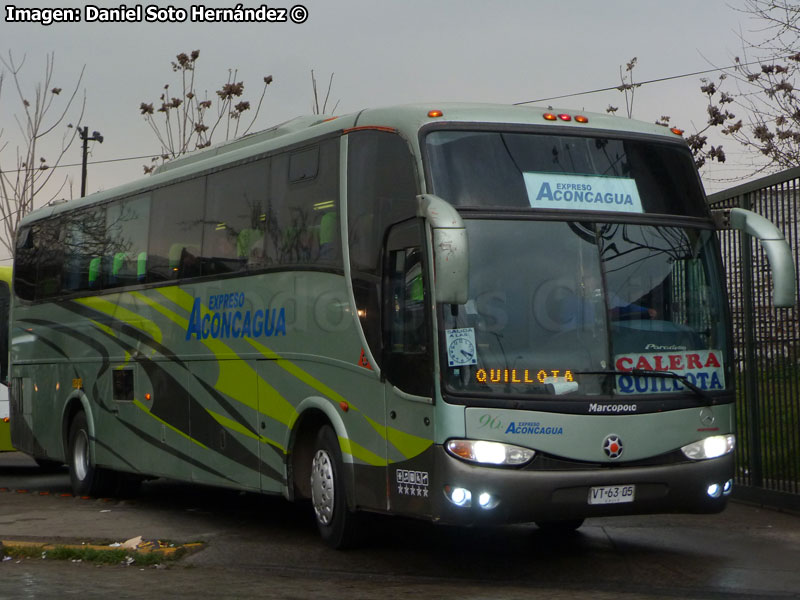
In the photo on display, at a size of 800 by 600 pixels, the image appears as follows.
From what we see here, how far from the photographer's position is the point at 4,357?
19531 mm

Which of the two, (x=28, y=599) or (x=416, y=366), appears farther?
(x=416, y=366)

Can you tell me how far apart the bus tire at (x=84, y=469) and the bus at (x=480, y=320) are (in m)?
3.90

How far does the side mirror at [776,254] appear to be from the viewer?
9.11 metres

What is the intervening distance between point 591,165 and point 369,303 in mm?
1908

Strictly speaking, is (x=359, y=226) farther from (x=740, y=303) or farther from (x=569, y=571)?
(x=740, y=303)

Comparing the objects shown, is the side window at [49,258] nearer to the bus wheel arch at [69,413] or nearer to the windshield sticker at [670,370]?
the bus wheel arch at [69,413]

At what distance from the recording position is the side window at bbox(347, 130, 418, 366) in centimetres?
959

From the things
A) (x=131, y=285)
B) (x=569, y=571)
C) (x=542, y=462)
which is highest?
(x=131, y=285)

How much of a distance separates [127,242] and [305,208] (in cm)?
417

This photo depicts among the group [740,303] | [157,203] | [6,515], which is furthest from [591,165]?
[6,515]

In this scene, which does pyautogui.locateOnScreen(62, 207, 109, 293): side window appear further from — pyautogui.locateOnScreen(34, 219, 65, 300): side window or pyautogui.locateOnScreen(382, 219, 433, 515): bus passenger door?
pyautogui.locateOnScreen(382, 219, 433, 515): bus passenger door

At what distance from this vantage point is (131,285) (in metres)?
14.4

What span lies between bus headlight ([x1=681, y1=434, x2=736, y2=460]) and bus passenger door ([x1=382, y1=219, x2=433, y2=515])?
1875mm

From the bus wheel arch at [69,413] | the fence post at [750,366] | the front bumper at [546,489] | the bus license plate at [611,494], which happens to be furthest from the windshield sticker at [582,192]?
the bus wheel arch at [69,413]
